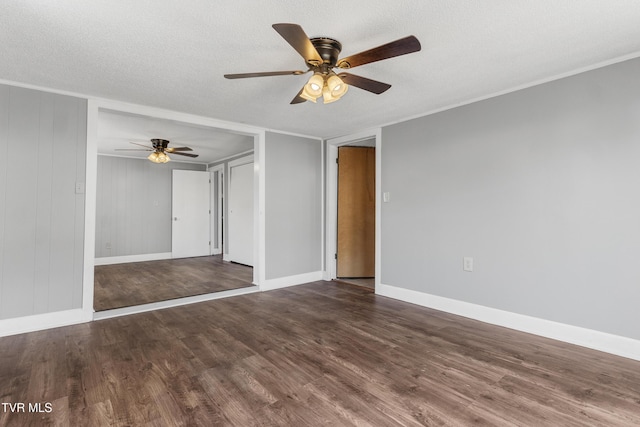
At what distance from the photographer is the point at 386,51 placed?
181 centimetres

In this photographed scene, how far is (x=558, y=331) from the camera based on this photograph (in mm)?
2578

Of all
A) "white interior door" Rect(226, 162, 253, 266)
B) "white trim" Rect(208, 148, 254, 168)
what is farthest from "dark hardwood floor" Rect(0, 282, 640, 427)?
"white trim" Rect(208, 148, 254, 168)

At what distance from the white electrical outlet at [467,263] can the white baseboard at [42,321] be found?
3.82m

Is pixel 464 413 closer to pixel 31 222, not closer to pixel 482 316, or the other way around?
pixel 482 316

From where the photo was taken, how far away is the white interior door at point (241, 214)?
6.05 m

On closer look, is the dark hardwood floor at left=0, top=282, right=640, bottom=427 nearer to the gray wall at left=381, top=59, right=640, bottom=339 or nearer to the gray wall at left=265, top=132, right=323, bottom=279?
the gray wall at left=381, top=59, right=640, bottom=339

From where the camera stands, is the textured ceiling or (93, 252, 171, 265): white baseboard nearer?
→ the textured ceiling

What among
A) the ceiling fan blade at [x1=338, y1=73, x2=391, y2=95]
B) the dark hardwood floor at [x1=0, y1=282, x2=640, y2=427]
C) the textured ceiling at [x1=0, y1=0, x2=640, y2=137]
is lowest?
the dark hardwood floor at [x1=0, y1=282, x2=640, y2=427]

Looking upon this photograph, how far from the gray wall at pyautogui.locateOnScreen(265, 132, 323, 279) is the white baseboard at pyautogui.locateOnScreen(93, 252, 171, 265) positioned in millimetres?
3809

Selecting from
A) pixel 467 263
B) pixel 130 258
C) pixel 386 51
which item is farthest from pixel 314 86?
pixel 130 258

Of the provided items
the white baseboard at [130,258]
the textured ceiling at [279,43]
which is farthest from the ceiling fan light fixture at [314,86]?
the white baseboard at [130,258]

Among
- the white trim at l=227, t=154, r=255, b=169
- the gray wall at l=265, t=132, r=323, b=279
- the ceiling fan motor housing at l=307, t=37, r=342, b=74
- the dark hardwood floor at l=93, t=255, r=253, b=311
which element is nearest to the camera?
the ceiling fan motor housing at l=307, t=37, r=342, b=74

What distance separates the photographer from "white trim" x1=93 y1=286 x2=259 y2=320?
3147mm

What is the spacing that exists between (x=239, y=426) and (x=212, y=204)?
6425 millimetres
